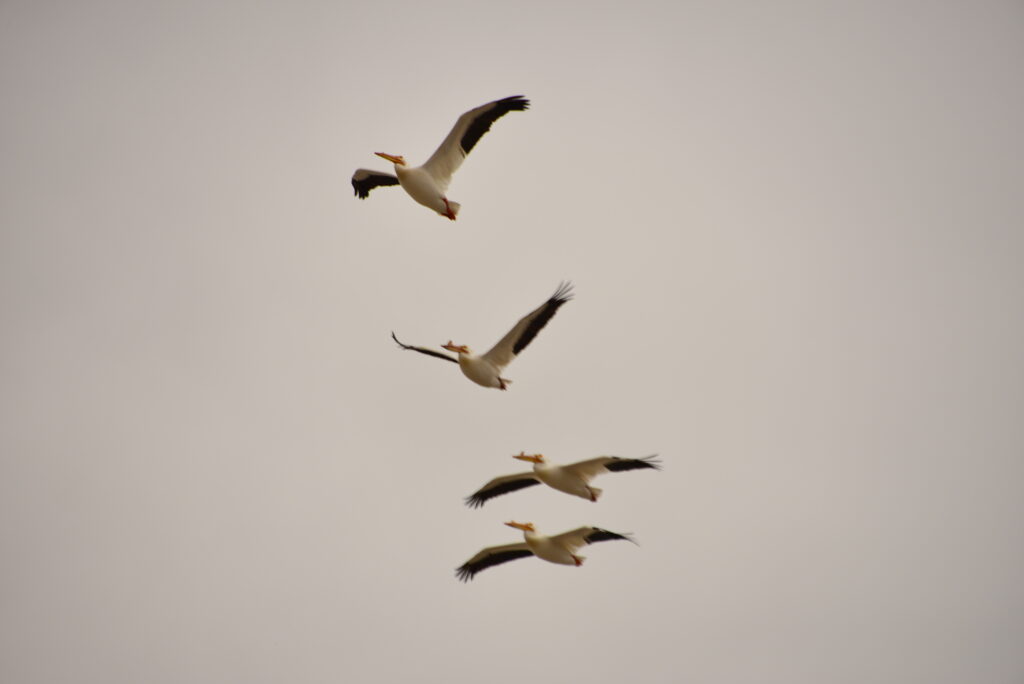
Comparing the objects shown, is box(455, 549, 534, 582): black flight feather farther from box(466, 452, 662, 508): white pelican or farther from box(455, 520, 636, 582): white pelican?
box(466, 452, 662, 508): white pelican

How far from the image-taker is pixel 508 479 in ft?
61.3

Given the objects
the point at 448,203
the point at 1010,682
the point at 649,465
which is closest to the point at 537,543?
the point at 649,465

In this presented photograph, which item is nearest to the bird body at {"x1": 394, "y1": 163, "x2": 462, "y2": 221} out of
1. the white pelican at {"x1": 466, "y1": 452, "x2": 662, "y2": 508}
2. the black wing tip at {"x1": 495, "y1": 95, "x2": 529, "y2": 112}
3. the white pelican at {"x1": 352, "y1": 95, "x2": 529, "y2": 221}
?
the white pelican at {"x1": 352, "y1": 95, "x2": 529, "y2": 221}

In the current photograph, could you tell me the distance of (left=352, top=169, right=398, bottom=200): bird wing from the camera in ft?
57.2

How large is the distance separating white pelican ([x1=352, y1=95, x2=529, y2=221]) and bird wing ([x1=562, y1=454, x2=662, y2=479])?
4.56m

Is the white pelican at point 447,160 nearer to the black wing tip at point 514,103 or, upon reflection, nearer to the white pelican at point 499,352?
the black wing tip at point 514,103

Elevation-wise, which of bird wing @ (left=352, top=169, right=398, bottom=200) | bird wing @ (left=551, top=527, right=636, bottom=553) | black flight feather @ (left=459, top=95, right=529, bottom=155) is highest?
black flight feather @ (left=459, top=95, right=529, bottom=155)

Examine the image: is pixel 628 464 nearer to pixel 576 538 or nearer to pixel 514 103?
pixel 576 538

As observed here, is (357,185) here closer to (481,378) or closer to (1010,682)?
(481,378)

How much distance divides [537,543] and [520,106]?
7.68 m

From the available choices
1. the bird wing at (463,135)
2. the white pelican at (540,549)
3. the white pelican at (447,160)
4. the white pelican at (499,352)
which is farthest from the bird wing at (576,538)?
the bird wing at (463,135)

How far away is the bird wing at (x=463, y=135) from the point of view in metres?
15.6

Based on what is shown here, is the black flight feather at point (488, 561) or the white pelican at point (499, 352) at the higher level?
the white pelican at point (499, 352)

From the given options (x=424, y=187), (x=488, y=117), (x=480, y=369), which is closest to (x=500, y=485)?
(x=480, y=369)
